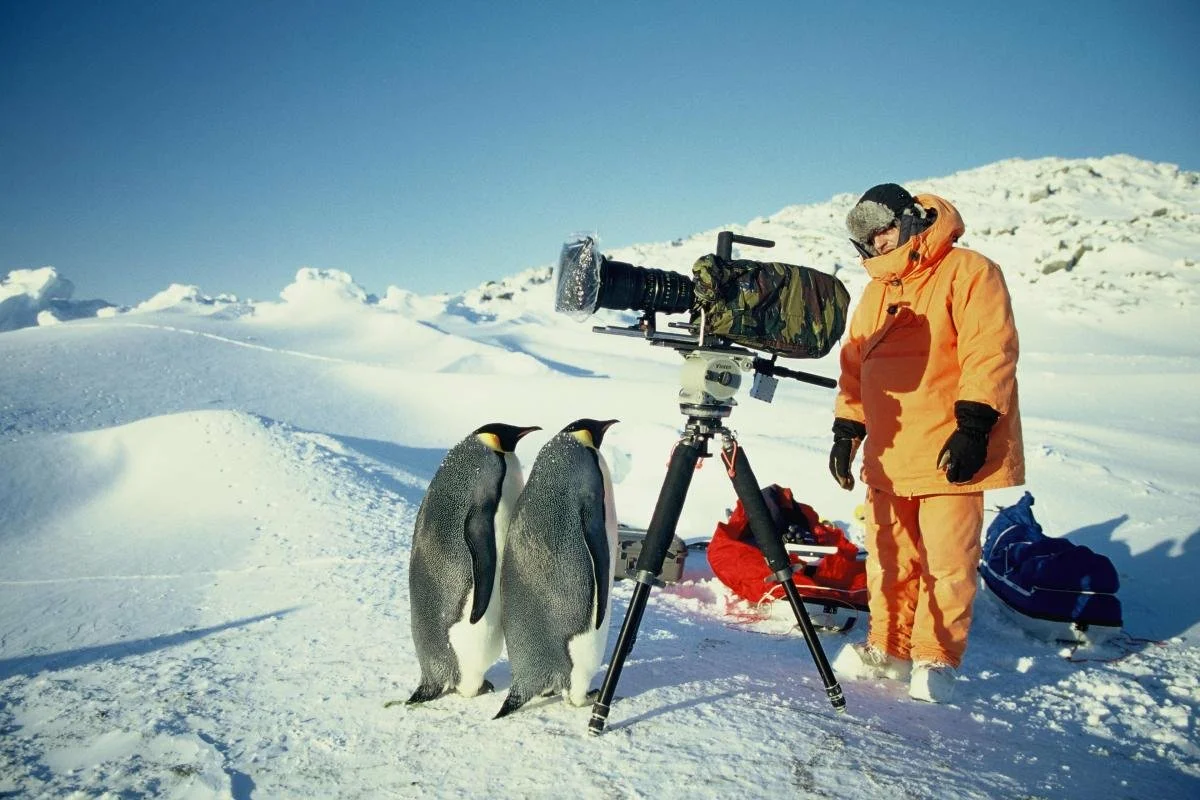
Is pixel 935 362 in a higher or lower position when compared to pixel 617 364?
higher

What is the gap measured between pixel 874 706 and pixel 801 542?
170 centimetres

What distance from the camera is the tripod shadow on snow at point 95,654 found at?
2.11 m

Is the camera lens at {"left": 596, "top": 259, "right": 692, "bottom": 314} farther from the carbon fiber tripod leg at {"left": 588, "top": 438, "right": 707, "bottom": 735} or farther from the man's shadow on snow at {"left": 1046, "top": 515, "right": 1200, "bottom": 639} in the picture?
the man's shadow on snow at {"left": 1046, "top": 515, "right": 1200, "bottom": 639}

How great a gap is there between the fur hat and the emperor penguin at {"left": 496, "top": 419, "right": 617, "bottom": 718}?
4.27ft

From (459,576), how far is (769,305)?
111 cm

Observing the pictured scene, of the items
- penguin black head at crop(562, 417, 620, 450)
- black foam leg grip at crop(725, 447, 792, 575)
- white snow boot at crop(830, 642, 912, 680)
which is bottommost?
white snow boot at crop(830, 642, 912, 680)

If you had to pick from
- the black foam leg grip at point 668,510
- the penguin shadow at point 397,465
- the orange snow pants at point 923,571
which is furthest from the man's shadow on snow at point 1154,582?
the penguin shadow at point 397,465

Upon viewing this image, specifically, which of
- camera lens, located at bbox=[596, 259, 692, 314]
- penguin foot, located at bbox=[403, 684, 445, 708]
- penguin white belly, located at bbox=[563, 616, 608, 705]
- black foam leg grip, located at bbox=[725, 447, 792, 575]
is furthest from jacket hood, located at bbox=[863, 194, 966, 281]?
penguin foot, located at bbox=[403, 684, 445, 708]

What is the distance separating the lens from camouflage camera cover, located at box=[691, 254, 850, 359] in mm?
1893

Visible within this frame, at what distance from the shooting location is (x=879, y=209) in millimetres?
2418

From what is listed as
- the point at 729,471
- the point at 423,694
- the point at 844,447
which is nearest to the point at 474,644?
the point at 423,694

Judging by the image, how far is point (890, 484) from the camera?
2.51 metres

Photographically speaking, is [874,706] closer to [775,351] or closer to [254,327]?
[775,351]

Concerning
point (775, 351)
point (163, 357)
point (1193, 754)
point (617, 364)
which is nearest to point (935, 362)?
point (775, 351)
